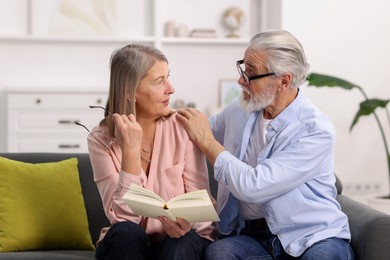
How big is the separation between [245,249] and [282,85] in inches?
23.6

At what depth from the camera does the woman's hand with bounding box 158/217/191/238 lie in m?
2.65

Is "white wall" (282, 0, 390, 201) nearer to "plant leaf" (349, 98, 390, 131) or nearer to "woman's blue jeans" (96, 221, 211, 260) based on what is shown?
"plant leaf" (349, 98, 390, 131)

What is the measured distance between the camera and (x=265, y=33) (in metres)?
2.86

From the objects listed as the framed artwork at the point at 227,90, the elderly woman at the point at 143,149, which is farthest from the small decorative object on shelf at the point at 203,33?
the elderly woman at the point at 143,149

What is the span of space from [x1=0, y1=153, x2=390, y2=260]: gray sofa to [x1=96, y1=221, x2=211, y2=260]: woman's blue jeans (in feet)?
1.11

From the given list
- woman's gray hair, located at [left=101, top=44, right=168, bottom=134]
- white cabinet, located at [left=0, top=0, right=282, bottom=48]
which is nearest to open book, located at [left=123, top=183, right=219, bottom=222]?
woman's gray hair, located at [left=101, top=44, right=168, bottom=134]

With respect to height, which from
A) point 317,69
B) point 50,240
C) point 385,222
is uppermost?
point 317,69

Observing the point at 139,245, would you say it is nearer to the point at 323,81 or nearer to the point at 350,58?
the point at 323,81

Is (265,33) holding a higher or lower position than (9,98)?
higher

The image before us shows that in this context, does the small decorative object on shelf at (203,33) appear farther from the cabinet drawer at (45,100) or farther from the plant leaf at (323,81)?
the plant leaf at (323,81)

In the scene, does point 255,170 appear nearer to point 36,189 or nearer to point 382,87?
point 36,189

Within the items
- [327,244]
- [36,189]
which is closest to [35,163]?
[36,189]

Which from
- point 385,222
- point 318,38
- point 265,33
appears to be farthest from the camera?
point 318,38

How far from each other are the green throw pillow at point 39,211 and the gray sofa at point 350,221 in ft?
0.19
